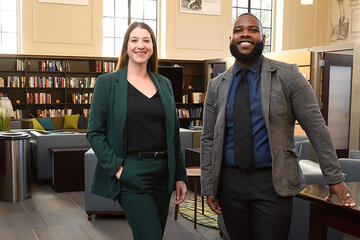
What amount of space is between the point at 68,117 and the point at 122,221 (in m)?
6.28

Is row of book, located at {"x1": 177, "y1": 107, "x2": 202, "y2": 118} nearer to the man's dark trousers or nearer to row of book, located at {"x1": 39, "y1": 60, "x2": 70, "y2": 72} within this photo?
row of book, located at {"x1": 39, "y1": 60, "x2": 70, "y2": 72}

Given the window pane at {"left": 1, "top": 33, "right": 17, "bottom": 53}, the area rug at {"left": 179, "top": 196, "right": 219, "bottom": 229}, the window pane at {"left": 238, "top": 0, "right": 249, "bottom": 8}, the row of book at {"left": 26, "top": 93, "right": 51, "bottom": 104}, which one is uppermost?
the window pane at {"left": 238, "top": 0, "right": 249, "bottom": 8}

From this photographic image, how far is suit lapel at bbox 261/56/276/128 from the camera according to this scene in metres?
1.99

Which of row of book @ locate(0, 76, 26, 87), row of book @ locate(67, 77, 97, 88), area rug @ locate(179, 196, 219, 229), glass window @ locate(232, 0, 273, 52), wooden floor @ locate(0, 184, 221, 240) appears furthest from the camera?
glass window @ locate(232, 0, 273, 52)

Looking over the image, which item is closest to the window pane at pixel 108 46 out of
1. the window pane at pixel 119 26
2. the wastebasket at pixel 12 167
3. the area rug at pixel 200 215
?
the window pane at pixel 119 26

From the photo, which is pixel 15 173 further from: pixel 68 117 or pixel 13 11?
pixel 13 11

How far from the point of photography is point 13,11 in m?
11.2

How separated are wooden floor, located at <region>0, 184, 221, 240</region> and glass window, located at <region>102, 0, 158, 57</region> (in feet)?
23.9

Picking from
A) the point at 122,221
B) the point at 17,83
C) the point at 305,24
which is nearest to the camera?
the point at 122,221

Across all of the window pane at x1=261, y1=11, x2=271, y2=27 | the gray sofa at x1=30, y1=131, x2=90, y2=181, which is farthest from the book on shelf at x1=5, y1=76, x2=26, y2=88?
the window pane at x1=261, y1=11, x2=271, y2=27

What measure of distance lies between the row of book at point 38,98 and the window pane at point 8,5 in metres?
2.36

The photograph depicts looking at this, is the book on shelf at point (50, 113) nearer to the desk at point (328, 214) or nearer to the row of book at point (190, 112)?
the row of book at point (190, 112)

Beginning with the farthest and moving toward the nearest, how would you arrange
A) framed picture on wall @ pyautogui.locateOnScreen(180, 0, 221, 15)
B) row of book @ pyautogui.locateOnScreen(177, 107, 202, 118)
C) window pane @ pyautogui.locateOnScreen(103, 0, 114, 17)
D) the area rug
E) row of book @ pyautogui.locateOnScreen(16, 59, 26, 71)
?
1. framed picture on wall @ pyautogui.locateOnScreen(180, 0, 221, 15)
2. window pane @ pyautogui.locateOnScreen(103, 0, 114, 17)
3. row of book @ pyautogui.locateOnScreen(177, 107, 202, 118)
4. row of book @ pyautogui.locateOnScreen(16, 59, 26, 71)
5. the area rug

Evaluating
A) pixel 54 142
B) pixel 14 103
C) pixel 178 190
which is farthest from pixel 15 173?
pixel 14 103
